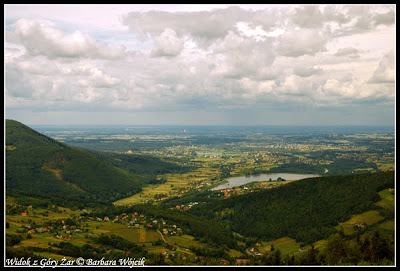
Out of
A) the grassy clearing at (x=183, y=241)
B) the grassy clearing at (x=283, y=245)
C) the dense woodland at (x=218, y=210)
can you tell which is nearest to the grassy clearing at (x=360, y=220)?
the dense woodland at (x=218, y=210)

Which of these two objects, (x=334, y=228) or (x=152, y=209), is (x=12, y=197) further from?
(x=334, y=228)

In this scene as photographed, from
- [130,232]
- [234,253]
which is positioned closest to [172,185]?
[130,232]

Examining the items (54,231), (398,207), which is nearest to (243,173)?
(54,231)

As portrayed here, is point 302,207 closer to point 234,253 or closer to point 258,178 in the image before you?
point 234,253

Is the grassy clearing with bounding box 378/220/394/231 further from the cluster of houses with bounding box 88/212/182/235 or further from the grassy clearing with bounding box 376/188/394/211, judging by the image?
the cluster of houses with bounding box 88/212/182/235

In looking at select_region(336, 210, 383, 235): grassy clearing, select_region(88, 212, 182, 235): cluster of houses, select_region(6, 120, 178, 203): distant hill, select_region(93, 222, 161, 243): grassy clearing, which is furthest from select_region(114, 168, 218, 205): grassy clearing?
select_region(336, 210, 383, 235): grassy clearing

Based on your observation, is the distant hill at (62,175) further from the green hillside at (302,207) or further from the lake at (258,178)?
the green hillside at (302,207)
